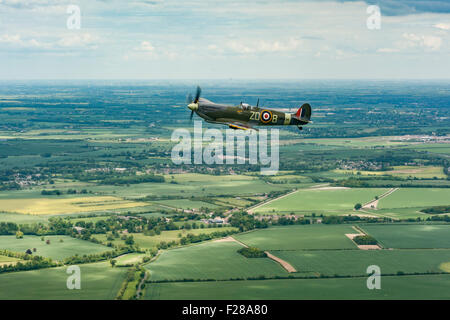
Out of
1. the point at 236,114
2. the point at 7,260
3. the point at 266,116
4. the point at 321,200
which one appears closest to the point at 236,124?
the point at 236,114

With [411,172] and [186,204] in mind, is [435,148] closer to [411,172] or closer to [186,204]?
[411,172]

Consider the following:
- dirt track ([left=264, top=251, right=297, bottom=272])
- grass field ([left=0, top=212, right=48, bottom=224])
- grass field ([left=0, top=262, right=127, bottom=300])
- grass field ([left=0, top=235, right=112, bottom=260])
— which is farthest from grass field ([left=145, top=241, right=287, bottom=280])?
grass field ([left=0, top=212, right=48, bottom=224])

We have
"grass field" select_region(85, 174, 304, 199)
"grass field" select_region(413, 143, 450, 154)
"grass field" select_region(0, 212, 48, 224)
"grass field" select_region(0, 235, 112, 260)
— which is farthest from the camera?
"grass field" select_region(413, 143, 450, 154)

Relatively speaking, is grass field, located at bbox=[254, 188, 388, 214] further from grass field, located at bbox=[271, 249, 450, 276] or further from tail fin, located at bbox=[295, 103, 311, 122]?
tail fin, located at bbox=[295, 103, 311, 122]

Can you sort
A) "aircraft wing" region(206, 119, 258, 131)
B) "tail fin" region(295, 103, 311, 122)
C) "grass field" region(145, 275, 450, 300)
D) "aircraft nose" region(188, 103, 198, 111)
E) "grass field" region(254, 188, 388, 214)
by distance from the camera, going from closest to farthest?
"aircraft wing" region(206, 119, 258, 131) → "aircraft nose" region(188, 103, 198, 111) → "tail fin" region(295, 103, 311, 122) → "grass field" region(145, 275, 450, 300) → "grass field" region(254, 188, 388, 214)

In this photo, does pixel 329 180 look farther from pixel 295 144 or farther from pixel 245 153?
pixel 295 144
